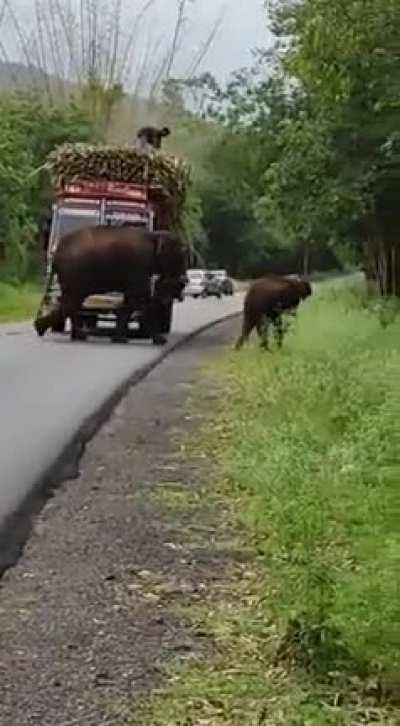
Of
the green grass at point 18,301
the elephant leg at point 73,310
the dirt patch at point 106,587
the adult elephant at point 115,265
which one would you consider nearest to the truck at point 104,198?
the elephant leg at point 73,310

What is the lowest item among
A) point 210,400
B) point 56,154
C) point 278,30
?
point 210,400

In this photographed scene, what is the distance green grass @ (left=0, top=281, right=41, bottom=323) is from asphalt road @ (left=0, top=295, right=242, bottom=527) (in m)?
9.25

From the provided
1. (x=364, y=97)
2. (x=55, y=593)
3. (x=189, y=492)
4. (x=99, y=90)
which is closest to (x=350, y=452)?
(x=189, y=492)

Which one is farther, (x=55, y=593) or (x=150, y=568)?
(x=150, y=568)

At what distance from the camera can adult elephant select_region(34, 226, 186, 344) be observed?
1200 inches

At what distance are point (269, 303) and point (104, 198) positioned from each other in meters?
4.12

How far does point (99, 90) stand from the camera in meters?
64.8

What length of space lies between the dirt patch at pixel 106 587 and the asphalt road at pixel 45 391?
408 mm

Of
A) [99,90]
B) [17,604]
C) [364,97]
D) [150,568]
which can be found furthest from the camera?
[99,90]

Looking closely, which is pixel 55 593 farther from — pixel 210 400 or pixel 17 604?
pixel 210 400

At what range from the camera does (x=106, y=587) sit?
916 centimetres

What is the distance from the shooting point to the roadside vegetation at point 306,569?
280 inches

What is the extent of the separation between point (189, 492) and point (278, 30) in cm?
1932

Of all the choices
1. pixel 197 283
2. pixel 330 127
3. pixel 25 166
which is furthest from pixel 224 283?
pixel 330 127
